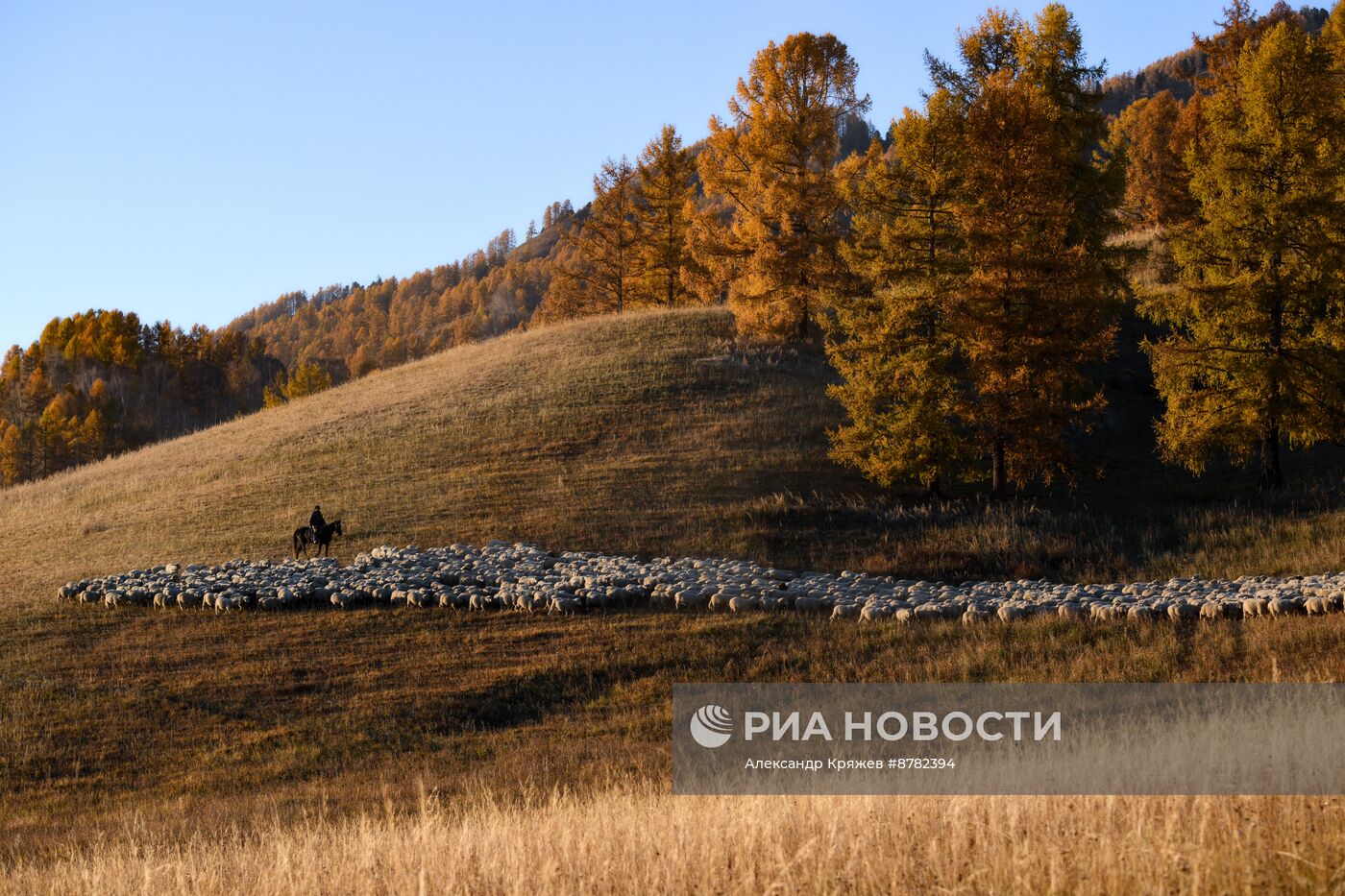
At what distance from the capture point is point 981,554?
2341 cm

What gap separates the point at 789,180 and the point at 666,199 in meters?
17.0

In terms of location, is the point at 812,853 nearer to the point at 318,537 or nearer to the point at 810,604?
the point at 810,604

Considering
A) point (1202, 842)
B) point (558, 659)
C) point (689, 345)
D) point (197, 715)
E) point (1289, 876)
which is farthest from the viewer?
point (689, 345)

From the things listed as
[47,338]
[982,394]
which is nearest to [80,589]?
[982,394]

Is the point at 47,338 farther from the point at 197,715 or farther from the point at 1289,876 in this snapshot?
the point at 1289,876

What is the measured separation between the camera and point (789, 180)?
38.9 metres

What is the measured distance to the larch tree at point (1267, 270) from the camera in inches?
1064

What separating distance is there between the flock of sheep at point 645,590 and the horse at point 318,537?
738mm

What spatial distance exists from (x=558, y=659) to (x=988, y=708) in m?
6.60

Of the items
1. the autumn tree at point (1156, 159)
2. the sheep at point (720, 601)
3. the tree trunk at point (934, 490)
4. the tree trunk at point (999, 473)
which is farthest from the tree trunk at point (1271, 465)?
the autumn tree at point (1156, 159)

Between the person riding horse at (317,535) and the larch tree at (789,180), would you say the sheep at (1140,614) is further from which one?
the larch tree at (789,180)

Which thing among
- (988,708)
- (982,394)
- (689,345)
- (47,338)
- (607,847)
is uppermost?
(47,338)

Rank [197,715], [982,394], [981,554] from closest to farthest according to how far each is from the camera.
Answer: [197,715], [981,554], [982,394]

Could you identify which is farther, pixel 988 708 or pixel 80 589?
pixel 80 589
